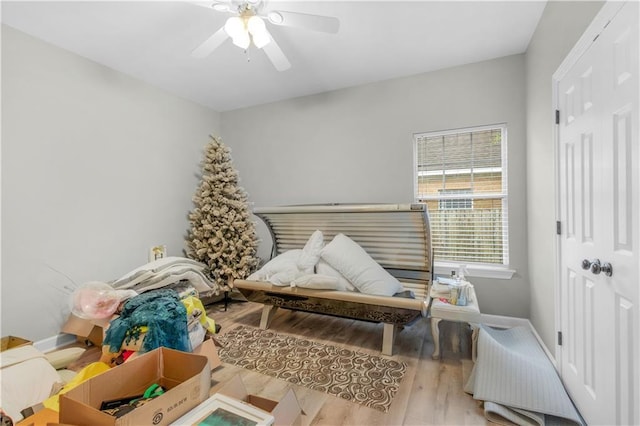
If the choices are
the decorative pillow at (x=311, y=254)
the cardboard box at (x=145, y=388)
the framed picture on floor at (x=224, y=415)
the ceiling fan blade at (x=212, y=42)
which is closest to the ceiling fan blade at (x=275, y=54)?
the ceiling fan blade at (x=212, y=42)

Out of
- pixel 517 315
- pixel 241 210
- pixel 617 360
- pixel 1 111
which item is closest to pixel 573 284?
pixel 617 360

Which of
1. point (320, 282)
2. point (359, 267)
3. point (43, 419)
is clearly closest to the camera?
point (43, 419)

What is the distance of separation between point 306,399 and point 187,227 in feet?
9.63

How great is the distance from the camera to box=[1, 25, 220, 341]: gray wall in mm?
2379

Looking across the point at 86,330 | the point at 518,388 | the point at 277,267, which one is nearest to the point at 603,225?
the point at 518,388

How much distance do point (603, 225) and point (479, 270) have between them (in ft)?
5.57

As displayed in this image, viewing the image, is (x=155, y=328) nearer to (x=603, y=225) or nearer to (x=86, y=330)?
(x=86, y=330)

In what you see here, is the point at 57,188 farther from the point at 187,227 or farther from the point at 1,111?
the point at 187,227

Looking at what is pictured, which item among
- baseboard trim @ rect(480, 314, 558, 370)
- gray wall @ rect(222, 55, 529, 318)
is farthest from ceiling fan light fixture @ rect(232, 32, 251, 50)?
baseboard trim @ rect(480, 314, 558, 370)

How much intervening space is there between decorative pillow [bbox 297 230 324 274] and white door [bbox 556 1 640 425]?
6.44 ft

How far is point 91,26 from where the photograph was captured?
238cm

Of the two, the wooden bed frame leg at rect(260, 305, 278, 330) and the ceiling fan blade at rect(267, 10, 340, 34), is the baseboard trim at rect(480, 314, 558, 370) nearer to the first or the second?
the wooden bed frame leg at rect(260, 305, 278, 330)

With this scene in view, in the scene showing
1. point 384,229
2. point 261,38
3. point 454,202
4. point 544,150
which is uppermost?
point 261,38

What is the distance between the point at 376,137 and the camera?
342cm
